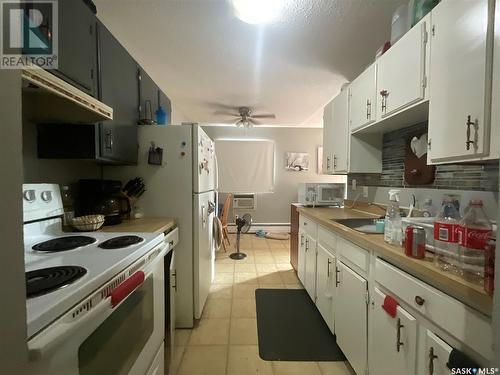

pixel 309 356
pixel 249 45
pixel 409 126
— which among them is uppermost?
pixel 249 45

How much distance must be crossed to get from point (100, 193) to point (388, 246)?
175 cm

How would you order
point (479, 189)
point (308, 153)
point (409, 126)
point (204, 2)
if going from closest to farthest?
point (479, 189) → point (204, 2) → point (409, 126) → point (308, 153)

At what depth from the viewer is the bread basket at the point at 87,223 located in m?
1.38

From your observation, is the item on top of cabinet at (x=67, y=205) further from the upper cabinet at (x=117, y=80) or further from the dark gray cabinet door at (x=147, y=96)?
the dark gray cabinet door at (x=147, y=96)

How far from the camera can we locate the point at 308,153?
5.23 m

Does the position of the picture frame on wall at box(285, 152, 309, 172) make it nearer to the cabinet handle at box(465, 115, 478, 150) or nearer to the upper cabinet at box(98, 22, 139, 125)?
the upper cabinet at box(98, 22, 139, 125)

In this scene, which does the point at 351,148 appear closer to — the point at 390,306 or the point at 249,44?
the point at 249,44

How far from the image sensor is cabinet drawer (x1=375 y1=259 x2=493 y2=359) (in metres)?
0.67

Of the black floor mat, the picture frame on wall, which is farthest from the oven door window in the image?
the picture frame on wall

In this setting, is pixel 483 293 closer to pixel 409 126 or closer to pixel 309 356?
pixel 309 356

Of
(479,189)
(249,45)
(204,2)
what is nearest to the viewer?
(479,189)

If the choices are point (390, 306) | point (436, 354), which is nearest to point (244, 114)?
point (390, 306)

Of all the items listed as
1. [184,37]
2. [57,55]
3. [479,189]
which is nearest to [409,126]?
[479,189]

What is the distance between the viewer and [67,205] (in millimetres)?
1521
